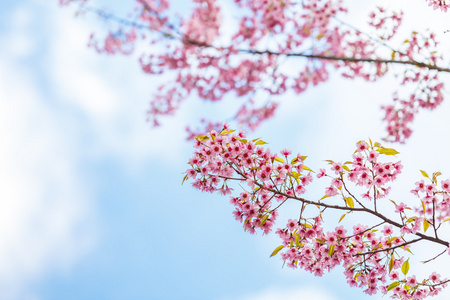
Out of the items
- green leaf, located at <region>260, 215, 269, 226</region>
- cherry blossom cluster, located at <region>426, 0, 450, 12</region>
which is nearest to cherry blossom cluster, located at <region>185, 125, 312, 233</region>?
green leaf, located at <region>260, 215, 269, 226</region>

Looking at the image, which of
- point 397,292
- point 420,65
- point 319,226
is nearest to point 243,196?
point 319,226

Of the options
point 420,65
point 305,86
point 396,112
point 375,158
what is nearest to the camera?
point 375,158

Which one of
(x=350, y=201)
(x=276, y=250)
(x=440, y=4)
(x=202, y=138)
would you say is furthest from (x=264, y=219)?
(x=440, y=4)

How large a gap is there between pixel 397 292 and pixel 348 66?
535 cm

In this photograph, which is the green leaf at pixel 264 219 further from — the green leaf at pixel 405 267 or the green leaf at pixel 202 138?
the green leaf at pixel 405 267

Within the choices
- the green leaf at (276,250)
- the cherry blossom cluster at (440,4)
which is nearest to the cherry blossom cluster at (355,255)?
the green leaf at (276,250)

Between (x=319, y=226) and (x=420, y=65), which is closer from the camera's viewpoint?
(x=319, y=226)

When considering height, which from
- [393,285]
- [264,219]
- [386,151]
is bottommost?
[393,285]

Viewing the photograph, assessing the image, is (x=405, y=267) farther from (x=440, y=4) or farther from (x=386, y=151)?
(x=440, y=4)

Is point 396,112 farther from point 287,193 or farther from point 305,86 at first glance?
point 287,193

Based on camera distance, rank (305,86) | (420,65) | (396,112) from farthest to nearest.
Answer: (396,112), (305,86), (420,65)

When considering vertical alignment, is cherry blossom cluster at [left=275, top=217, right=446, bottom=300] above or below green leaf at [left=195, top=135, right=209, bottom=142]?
below

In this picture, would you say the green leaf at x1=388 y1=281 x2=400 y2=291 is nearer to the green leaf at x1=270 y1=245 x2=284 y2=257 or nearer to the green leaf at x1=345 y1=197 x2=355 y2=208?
the green leaf at x1=345 y1=197 x2=355 y2=208

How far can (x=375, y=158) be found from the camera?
400cm
